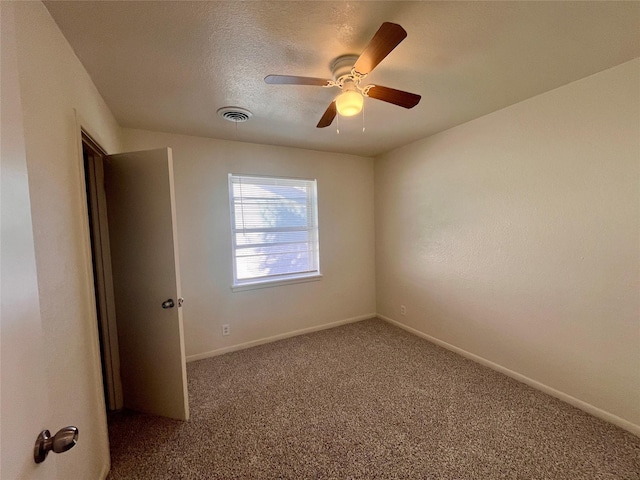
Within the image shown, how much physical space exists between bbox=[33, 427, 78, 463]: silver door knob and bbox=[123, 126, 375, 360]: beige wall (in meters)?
2.26

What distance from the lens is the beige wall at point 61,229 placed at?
3.31 feet

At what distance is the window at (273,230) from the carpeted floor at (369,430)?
1080 millimetres

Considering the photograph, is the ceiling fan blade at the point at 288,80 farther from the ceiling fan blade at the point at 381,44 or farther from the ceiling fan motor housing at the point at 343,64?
the ceiling fan blade at the point at 381,44

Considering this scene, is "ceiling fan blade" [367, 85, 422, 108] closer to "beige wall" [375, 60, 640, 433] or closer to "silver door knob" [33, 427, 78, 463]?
"beige wall" [375, 60, 640, 433]

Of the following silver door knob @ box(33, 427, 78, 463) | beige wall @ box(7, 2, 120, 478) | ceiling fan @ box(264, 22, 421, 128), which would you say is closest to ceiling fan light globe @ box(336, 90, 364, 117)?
ceiling fan @ box(264, 22, 421, 128)

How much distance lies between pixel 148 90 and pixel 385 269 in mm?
3179

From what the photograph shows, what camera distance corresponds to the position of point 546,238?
210 centimetres

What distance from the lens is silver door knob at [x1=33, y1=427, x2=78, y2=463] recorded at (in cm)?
59

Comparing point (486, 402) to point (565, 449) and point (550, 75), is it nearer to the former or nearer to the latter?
point (565, 449)

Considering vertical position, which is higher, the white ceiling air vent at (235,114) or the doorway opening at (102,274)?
the white ceiling air vent at (235,114)

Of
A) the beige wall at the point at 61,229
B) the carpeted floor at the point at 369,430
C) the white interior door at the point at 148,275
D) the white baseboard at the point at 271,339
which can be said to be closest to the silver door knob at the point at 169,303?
the white interior door at the point at 148,275

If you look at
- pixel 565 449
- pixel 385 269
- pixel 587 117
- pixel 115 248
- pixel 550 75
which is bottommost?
pixel 565 449

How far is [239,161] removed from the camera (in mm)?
2975

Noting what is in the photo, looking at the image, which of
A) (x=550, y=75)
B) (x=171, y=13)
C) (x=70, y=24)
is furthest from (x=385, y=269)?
(x=70, y=24)
